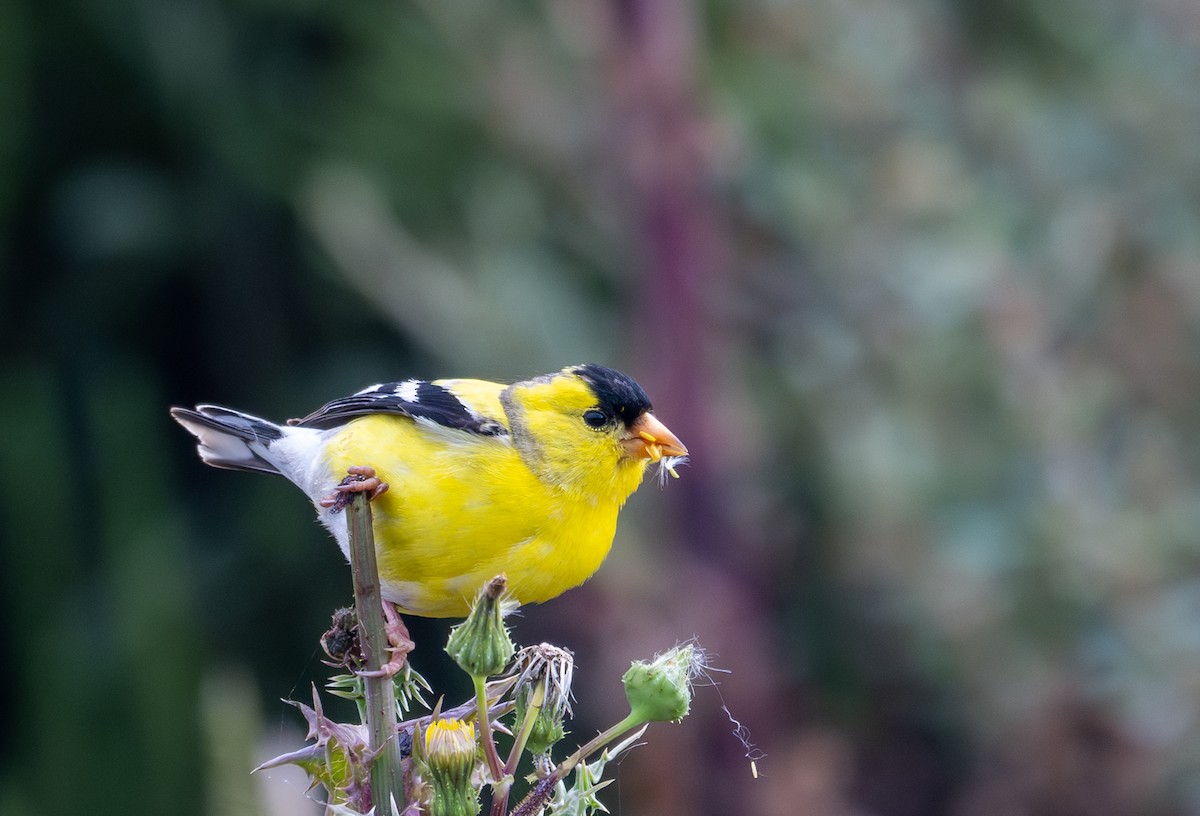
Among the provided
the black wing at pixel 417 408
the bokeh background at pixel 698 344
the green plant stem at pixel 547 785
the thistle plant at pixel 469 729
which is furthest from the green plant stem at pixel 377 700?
the bokeh background at pixel 698 344

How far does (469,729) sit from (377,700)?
0.17 meters

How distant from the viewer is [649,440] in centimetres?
186

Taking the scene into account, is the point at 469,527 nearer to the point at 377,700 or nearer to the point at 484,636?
the point at 484,636

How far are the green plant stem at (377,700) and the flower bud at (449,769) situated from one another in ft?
0.18

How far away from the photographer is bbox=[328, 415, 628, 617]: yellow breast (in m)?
1.60

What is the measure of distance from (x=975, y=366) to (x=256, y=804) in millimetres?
2069

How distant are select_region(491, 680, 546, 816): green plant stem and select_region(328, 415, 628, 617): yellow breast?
1.20 ft

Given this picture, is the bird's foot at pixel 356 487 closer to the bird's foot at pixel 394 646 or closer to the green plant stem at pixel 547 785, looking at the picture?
the bird's foot at pixel 394 646

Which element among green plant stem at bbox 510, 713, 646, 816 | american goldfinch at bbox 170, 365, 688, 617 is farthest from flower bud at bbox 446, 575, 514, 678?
american goldfinch at bbox 170, 365, 688, 617

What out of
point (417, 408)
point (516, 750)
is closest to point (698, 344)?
point (417, 408)

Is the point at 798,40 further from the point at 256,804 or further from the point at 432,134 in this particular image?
the point at 256,804

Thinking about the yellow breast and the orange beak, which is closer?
the yellow breast

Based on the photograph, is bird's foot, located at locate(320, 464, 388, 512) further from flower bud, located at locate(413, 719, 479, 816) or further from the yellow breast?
flower bud, located at locate(413, 719, 479, 816)

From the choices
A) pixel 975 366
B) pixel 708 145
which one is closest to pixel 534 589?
pixel 708 145
